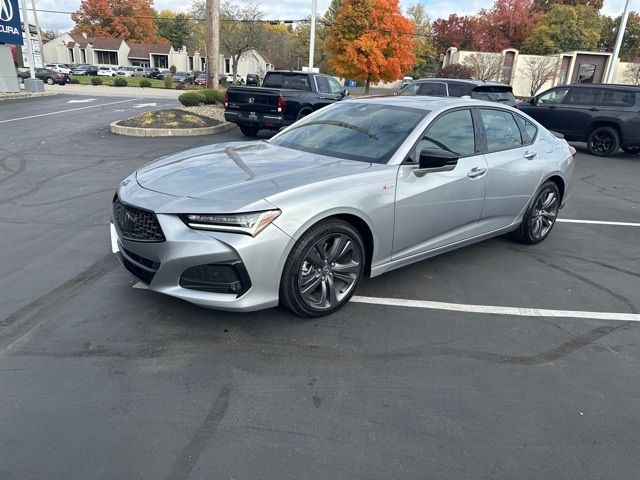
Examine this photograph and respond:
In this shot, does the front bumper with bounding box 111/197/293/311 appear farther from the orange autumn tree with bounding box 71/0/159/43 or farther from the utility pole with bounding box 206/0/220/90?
the orange autumn tree with bounding box 71/0/159/43

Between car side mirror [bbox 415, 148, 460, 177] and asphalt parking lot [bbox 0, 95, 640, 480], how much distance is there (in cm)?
106

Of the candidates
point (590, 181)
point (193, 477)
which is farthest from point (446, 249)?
point (590, 181)

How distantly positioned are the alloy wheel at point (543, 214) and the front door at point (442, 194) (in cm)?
122

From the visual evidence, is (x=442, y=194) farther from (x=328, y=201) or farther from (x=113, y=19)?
(x=113, y=19)

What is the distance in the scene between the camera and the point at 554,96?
14.2m

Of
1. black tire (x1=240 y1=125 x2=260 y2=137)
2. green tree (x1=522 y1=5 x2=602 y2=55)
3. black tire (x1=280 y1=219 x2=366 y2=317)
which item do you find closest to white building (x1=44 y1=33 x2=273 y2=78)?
green tree (x1=522 y1=5 x2=602 y2=55)

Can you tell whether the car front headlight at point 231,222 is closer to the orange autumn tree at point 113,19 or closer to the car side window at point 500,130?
the car side window at point 500,130

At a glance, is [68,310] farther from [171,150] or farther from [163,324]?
[171,150]

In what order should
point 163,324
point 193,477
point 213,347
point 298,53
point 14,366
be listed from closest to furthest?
point 193,477
point 14,366
point 213,347
point 163,324
point 298,53

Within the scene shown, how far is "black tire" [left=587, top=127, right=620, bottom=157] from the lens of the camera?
13.2 meters

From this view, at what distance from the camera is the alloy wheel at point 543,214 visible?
560 centimetres

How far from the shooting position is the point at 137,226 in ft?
11.3

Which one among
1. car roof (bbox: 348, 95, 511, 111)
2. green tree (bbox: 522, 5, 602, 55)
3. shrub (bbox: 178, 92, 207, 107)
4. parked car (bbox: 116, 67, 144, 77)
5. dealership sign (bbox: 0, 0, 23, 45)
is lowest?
parked car (bbox: 116, 67, 144, 77)

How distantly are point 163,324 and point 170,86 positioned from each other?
41.9 metres
